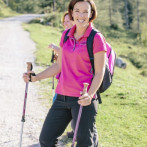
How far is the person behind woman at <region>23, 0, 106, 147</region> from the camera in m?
2.59

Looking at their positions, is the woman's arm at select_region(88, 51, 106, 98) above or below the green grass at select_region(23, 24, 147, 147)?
above

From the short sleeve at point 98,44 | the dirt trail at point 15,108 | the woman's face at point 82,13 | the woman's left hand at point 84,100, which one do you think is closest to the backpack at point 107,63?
the short sleeve at point 98,44

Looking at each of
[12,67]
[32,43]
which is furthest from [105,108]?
[32,43]

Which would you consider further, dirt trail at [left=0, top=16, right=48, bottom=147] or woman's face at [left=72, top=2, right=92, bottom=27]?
dirt trail at [left=0, top=16, right=48, bottom=147]

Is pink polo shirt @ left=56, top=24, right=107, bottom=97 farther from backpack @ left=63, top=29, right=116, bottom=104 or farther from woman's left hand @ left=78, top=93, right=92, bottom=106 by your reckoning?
woman's left hand @ left=78, top=93, right=92, bottom=106

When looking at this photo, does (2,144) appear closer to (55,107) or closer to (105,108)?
(55,107)

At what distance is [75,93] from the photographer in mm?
2670

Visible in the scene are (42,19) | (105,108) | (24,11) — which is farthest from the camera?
(24,11)

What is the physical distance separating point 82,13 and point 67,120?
109cm

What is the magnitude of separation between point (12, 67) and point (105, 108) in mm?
5416

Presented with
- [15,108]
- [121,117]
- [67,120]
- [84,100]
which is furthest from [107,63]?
[15,108]

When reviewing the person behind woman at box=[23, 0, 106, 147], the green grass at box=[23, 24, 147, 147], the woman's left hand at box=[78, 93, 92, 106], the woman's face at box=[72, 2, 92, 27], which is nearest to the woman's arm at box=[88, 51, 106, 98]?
the person behind woman at box=[23, 0, 106, 147]

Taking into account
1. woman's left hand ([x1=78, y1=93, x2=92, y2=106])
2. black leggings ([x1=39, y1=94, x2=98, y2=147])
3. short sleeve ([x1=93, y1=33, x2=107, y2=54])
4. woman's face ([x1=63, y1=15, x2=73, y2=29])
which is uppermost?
woman's face ([x1=63, y1=15, x2=73, y2=29])

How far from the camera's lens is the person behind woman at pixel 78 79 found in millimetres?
2588
